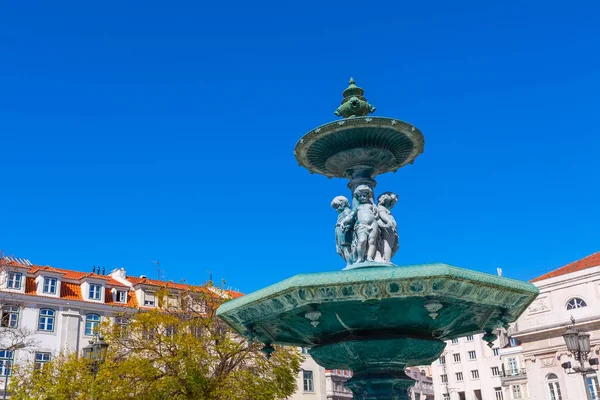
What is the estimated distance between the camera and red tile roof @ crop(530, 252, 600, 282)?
140 ft

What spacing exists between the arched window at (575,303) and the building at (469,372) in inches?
1142

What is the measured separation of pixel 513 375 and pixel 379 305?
6638 cm

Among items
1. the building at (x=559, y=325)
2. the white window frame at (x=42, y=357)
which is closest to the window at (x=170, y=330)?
the white window frame at (x=42, y=357)

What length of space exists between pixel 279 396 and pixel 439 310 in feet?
57.7

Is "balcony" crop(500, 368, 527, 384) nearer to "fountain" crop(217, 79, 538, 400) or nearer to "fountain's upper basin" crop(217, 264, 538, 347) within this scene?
"fountain" crop(217, 79, 538, 400)

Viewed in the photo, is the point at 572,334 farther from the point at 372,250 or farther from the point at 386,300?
the point at 386,300

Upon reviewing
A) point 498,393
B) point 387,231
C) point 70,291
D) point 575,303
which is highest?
point 70,291

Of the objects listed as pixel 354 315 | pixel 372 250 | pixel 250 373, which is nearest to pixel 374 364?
pixel 354 315

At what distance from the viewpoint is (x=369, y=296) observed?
5555 millimetres

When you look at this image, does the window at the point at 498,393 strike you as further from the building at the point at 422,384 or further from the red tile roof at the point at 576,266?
the red tile roof at the point at 576,266

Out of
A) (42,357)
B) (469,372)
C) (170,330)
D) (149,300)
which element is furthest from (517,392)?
(170,330)

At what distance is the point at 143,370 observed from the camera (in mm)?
21250

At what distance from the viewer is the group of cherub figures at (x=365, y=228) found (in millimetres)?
7453

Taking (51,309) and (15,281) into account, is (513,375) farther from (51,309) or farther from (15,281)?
(15,281)
